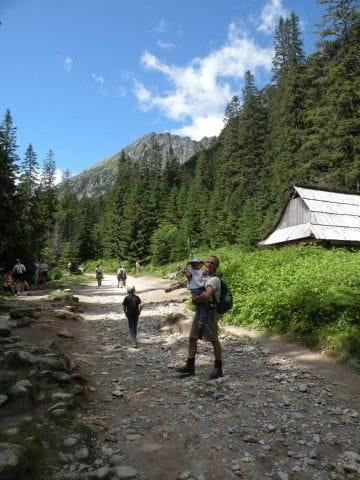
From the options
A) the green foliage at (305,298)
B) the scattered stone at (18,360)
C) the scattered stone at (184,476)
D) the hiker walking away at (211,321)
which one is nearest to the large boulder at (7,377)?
the scattered stone at (18,360)

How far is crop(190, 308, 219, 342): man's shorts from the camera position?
8.12m

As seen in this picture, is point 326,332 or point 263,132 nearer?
point 326,332

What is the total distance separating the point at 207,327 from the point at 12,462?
4.54 metres

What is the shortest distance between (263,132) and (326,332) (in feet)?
212

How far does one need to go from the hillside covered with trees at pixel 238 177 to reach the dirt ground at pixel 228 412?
56.0ft

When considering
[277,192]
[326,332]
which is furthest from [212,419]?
[277,192]

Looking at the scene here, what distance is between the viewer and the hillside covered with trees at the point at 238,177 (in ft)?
109

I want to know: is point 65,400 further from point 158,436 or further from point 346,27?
point 346,27

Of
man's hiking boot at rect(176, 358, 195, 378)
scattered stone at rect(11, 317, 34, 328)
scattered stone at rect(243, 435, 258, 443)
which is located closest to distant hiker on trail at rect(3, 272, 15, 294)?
scattered stone at rect(11, 317, 34, 328)

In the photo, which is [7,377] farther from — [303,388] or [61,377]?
[303,388]

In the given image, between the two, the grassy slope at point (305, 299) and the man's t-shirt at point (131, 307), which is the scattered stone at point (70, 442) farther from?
the man's t-shirt at point (131, 307)

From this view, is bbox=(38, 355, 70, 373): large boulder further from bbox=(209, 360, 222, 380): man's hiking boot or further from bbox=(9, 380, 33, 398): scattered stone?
bbox=(209, 360, 222, 380): man's hiking boot

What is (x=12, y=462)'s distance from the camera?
430 centimetres

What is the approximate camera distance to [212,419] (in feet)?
21.0
